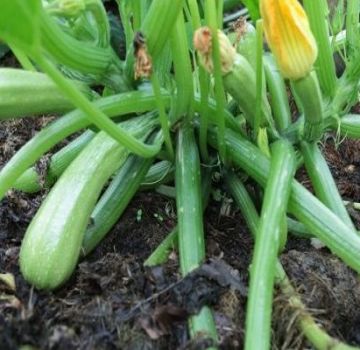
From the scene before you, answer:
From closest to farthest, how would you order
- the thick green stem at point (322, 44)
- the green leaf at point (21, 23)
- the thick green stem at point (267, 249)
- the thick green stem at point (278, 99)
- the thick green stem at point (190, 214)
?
the green leaf at point (21, 23), the thick green stem at point (267, 249), the thick green stem at point (190, 214), the thick green stem at point (322, 44), the thick green stem at point (278, 99)

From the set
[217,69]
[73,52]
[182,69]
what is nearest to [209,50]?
[217,69]

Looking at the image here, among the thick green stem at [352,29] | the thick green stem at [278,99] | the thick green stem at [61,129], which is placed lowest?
the thick green stem at [278,99]

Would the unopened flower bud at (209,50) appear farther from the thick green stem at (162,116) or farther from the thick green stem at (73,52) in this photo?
the thick green stem at (73,52)

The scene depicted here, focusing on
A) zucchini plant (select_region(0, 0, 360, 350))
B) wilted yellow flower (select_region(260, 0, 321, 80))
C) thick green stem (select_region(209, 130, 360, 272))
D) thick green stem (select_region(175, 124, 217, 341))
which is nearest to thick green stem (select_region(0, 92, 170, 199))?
zucchini plant (select_region(0, 0, 360, 350))

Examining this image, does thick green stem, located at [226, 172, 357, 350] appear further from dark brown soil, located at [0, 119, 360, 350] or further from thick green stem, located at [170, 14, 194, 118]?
thick green stem, located at [170, 14, 194, 118]

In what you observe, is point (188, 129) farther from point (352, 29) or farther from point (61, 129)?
point (352, 29)

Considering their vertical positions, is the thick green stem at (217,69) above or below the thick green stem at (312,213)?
above

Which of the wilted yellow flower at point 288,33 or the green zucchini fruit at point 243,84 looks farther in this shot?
the green zucchini fruit at point 243,84

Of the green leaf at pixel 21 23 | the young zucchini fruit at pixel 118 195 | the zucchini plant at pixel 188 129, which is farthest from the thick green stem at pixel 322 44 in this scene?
the green leaf at pixel 21 23

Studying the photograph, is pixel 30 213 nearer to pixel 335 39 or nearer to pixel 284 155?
pixel 284 155
